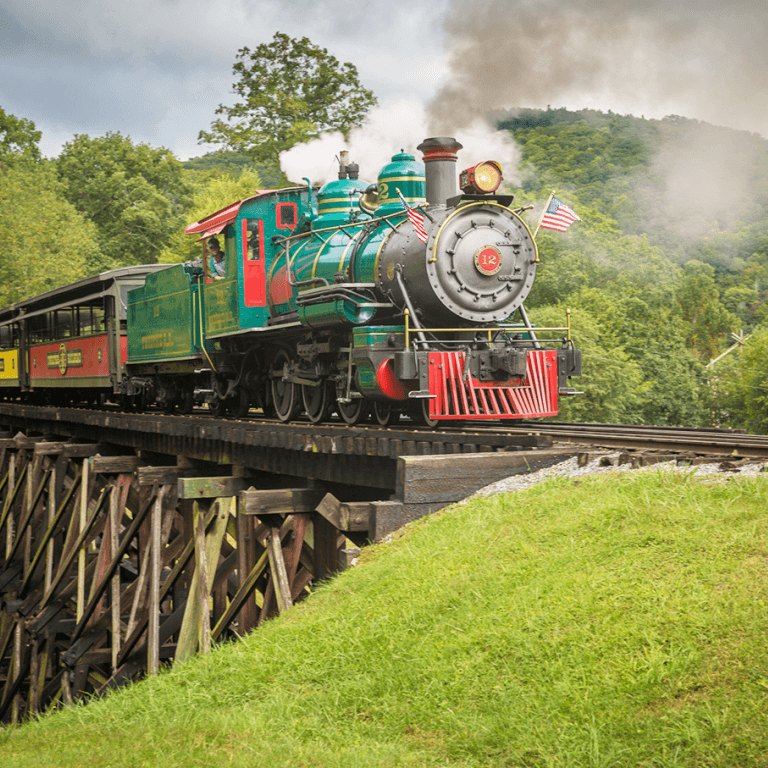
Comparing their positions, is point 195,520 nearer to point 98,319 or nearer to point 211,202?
point 98,319

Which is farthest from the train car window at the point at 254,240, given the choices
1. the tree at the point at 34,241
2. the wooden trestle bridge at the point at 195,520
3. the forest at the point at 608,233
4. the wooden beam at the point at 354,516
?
the tree at the point at 34,241

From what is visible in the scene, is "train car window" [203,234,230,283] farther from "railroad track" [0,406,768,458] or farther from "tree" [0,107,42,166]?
"tree" [0,107,42,166]

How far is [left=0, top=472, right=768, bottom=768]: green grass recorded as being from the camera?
3549mm

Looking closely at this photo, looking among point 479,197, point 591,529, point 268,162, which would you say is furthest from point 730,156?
point 591,529

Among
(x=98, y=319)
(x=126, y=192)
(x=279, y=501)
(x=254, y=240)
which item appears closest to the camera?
(x=279, y=501)

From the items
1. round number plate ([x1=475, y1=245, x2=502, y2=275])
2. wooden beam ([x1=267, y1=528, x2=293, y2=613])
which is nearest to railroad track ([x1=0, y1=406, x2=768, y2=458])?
wooden beam ([x1=267, y1=528, x2=293, y2=613])

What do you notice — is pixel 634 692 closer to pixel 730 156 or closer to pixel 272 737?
pixel 272 737

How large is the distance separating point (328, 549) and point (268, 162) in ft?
101

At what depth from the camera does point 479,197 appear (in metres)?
9.20

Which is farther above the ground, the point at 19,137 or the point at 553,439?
the point at 19,137

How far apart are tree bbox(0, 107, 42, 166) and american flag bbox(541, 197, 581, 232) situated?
43962 millimetres

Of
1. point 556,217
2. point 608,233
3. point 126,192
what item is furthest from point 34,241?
point 556,217

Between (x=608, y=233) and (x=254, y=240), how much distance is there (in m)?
31.0

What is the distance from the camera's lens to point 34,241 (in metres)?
35.2
